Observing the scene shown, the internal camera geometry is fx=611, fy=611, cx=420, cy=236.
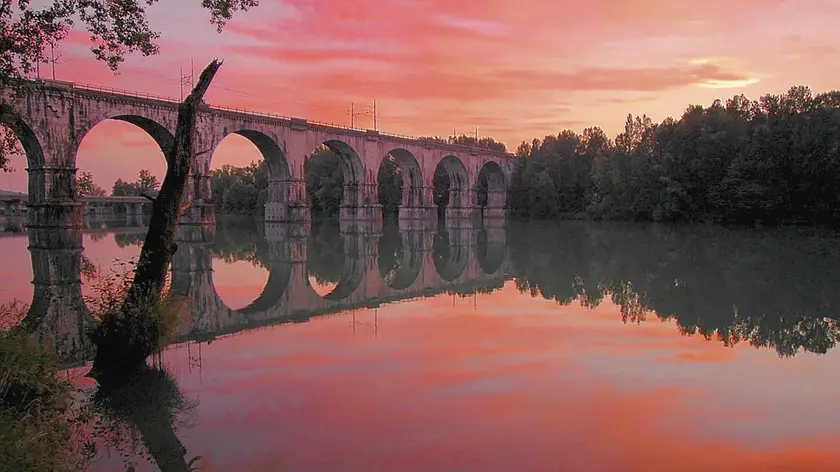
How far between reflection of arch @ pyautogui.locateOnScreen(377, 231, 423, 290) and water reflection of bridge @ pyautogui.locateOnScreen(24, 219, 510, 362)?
0.03 metres

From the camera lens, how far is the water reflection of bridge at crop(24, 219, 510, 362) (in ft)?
33.2

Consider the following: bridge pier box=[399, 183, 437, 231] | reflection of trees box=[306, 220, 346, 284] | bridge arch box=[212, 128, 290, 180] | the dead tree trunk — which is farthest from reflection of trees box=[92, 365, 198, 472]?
bridge pier box=[399, 183, 437, 231]

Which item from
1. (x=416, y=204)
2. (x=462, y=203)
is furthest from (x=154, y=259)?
(x=462, y=203)

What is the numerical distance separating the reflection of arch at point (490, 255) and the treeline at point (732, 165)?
23113 mm

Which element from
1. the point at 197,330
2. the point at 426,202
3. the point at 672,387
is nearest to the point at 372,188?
the point at 426,202

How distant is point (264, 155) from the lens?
154 feet

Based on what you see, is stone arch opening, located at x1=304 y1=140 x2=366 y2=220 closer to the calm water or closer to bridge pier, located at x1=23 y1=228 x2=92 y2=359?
bridge pier, located at x1=23 y1=228 x2=92 y2=359

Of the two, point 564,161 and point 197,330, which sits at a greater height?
point 564,161

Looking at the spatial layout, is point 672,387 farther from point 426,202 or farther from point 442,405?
point 426,202

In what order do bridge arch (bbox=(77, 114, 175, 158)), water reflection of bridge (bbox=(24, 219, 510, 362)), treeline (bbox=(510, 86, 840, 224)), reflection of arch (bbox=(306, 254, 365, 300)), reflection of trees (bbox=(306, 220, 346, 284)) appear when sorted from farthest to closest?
treeline (bbox=(510, 86, 840, 224)) → bridge arch (bbox=(77, 114, 175, 158)) → reflection of trees (bbox=(306, 220, 346, 284)) → reflection of arch (bbox=(306, 254, 365, 300)) → water reflection of bridge (bbox=(24, 219, 510, 362))

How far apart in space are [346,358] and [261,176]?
285 feet

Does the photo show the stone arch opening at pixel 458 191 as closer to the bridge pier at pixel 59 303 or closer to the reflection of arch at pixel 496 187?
the reflection of arch at pixel 496 187

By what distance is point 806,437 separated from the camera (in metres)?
5.32

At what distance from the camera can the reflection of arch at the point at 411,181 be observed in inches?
2366
